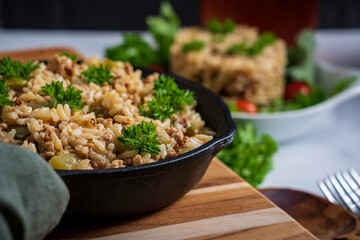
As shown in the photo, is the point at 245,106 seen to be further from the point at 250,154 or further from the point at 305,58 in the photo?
the point at 305,58

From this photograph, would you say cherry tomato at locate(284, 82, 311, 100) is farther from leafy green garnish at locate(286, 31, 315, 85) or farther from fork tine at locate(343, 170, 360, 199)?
fork tine at locate(343, 170, 360, 199)

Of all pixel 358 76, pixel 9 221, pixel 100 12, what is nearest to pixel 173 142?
pixel 9 221

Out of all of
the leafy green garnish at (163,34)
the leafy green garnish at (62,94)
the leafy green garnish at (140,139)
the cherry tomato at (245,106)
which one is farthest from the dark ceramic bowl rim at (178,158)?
the leafy green garnish at (163,34)

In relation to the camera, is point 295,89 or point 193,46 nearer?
point 193,46

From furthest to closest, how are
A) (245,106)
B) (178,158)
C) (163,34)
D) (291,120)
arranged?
(163,34) < (245,106) < (291,120) < (178,158)

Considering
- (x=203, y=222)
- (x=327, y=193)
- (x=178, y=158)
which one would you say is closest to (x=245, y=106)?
(x=327, y=193)

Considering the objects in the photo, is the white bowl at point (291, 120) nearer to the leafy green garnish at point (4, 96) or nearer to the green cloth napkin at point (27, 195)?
the leafy green garnish at point (4, 96)
